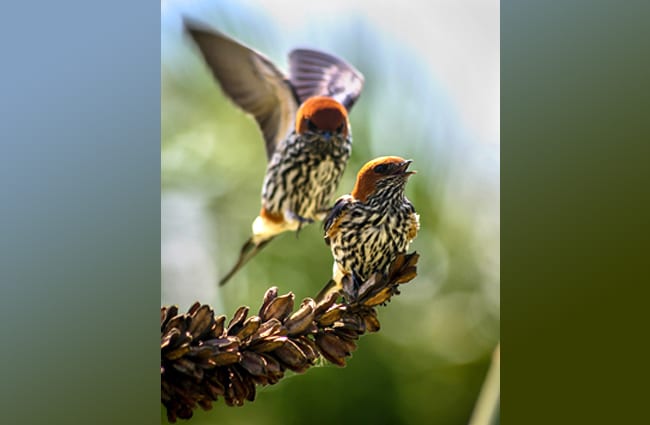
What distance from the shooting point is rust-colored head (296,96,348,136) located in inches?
78.4

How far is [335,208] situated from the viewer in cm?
204

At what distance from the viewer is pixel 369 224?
6.64 ft

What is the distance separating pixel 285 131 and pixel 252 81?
15 cm

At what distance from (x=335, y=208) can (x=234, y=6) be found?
1.90ft

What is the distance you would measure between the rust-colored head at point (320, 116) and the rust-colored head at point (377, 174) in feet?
0.41

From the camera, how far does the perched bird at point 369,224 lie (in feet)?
6.64

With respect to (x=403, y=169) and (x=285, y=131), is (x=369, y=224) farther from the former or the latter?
(x=285, y=131)

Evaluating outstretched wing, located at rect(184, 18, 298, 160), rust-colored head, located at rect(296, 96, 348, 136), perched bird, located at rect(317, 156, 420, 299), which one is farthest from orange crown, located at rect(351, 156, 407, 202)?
outstretched wing, located at rect(184, 18, 298, 160)

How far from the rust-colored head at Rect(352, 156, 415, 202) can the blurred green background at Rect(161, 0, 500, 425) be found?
0.12 feet
